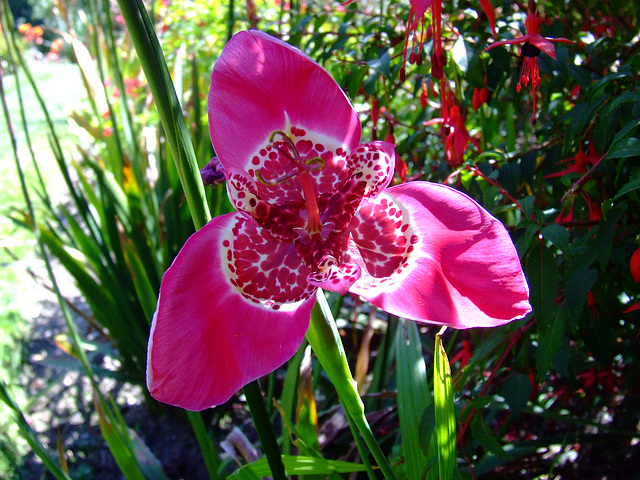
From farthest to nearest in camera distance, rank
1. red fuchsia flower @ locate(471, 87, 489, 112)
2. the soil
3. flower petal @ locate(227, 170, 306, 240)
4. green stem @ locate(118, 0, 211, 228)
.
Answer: the soil → red fuchsia flower @ locate(471, 87, 489, 112) → flower petal @ locate(227, 170, 306, 240) → green stem @ locate(118, 0, 211, 228)

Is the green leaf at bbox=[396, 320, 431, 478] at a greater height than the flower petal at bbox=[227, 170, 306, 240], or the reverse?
the flower petal at bbox=[227, 170, 306, 240]

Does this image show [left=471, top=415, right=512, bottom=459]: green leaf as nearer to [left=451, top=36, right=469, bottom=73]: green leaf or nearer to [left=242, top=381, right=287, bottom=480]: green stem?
[left=242, top=381, right=287, bottom=480]: green stem

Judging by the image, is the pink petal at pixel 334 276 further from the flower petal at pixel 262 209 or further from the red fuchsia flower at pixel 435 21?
the red fuchsia flower at pixel 435 21

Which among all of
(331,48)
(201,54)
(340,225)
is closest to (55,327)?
(201,54)

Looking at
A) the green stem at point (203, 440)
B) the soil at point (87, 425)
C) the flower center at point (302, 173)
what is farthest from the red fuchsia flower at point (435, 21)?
the soil at point (87, 425)

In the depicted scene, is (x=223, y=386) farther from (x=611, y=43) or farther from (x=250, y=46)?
(x=611, y=43)

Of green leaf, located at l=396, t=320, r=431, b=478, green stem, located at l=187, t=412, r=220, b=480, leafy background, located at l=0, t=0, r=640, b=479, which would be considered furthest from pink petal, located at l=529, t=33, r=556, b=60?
green stem, located at l=187, t=412, r=220, b=480
